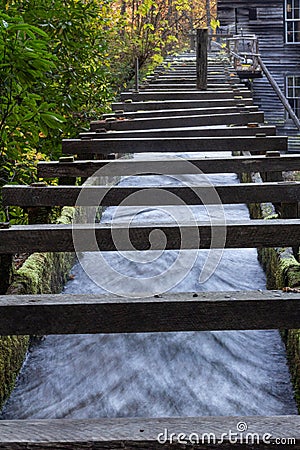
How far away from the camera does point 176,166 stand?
4.83 meters

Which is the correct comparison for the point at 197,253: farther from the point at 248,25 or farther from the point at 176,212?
the point at 248,25

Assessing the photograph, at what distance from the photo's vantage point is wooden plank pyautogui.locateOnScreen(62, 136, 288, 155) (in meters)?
5.75

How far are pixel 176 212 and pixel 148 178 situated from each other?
215 cm

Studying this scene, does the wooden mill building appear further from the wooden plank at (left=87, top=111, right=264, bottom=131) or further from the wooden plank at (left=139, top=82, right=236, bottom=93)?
the wooden plank at (left=87, top=111, right=264, bottom=131)

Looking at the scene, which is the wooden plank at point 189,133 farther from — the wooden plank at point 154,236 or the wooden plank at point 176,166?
the wooden plank at point 154,236

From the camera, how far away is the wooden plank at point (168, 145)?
575cm

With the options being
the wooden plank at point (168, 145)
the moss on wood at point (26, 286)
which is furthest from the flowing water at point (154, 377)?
the wooden plank at point (168, 145)

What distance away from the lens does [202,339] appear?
4.11 m

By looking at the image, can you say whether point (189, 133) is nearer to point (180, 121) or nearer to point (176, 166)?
point (180, 121)

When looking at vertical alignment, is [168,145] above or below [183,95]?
below

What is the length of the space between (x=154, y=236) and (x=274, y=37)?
2489cm

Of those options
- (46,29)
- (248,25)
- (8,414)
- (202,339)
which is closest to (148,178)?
(46,29)

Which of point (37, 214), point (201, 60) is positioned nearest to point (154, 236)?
point (37, 214)

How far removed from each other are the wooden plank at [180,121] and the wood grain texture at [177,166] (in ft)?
7.28
